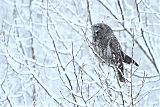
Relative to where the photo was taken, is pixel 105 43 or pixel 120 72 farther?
pixel 105 43

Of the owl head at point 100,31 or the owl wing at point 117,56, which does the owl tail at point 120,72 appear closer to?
the owl wing at point 117,56

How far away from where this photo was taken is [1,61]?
8289 millimetres

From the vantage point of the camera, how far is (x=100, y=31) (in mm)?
4359

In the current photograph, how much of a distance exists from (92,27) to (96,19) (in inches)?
39.0

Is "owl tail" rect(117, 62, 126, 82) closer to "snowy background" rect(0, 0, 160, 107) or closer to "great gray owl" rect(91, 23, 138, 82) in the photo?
"snowy background" rect(0, 0, 160, 107)

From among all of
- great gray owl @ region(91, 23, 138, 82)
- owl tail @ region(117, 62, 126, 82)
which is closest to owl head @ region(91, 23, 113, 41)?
great gray owl @ region(91, 23, 138, 82)

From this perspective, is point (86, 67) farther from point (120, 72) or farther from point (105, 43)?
point (120, 72)

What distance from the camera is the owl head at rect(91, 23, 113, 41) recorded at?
4332 mm

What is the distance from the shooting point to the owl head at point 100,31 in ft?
14.2

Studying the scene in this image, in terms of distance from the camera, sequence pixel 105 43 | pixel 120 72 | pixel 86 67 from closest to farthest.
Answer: pixel 120 72 → pixel 105 43 → pixel 86 67

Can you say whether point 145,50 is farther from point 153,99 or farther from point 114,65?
point 153,99

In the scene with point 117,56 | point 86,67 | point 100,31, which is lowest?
point 86,67

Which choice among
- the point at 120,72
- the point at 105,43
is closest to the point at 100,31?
the point at 105,43

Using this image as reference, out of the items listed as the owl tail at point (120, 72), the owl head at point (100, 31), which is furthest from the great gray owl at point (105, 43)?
the owl tail at point (120, 72)
